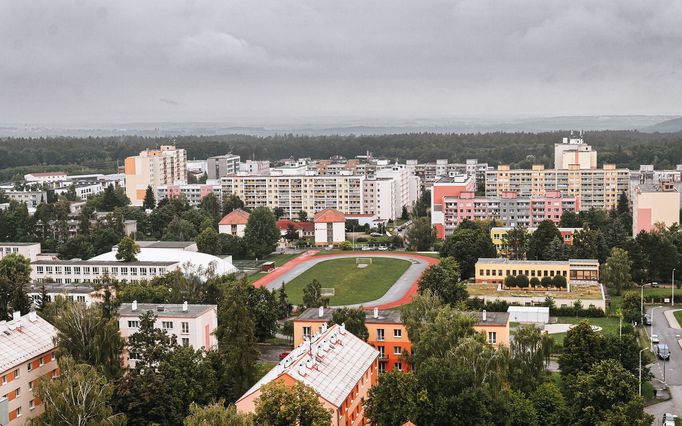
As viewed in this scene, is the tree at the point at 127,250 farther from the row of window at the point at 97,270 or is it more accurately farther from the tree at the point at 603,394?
the tree at the point at 603,394

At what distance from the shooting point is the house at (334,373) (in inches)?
763

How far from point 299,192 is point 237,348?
1852 inches

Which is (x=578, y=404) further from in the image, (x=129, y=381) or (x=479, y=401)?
(x=129, y=381)

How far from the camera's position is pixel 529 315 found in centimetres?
3497

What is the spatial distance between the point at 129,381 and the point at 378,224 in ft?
146

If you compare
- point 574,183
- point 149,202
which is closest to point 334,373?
point 574,183

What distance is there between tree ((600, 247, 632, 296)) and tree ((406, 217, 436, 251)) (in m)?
16.0

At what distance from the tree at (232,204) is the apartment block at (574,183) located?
19.1m

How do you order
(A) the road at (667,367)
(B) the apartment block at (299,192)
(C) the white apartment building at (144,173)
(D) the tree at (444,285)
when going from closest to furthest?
(A) the road at (667,367), (D) the tree at (444,285), (B) the apartment block at (299,192), (C) the white apartment building at (144,173)

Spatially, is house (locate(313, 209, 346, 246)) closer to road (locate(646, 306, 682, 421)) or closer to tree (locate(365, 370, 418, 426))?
road (locate(646, 306, 682, 421))

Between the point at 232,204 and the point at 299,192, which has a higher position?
the point at 299,192

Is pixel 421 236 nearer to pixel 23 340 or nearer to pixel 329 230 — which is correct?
pixel 329 230

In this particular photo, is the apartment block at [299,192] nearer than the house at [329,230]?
No

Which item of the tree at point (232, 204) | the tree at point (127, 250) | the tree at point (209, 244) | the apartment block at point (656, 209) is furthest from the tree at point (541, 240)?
the tree at point (232, 204)
